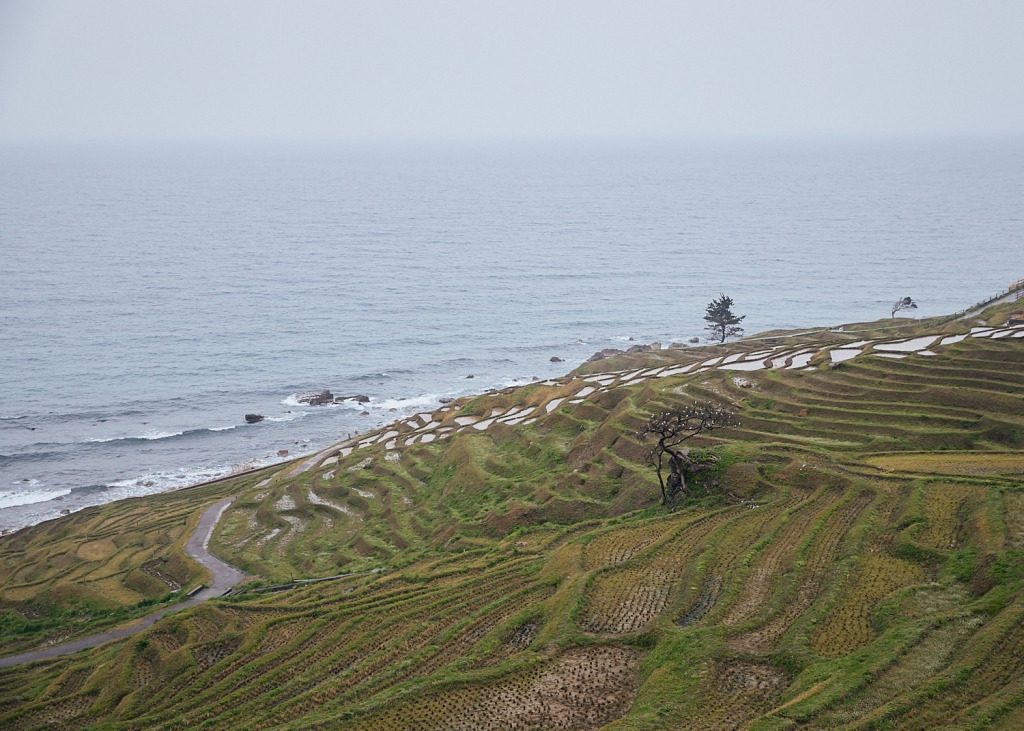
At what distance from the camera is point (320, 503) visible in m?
68.1

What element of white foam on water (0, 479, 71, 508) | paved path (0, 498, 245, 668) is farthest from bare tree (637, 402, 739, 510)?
white foam on water (0, 479, 71, 508)

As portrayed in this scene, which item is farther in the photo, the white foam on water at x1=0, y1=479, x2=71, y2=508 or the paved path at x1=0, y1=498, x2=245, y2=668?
the white foam on water at x1=0, y1=479, x2=71, y2=508

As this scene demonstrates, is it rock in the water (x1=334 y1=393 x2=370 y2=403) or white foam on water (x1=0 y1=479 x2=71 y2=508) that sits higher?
rock in the water (x1=334 y1=393 x2=370 y2=403)

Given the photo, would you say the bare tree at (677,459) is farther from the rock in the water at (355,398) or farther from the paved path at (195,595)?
the rock in the water at (355,398)

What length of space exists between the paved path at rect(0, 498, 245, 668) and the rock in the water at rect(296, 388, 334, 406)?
122ft

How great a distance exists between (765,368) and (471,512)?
2639cm

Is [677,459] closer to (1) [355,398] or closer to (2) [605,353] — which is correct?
(1) [355,398]

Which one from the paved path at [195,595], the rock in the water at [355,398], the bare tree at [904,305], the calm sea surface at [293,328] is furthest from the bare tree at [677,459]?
the bare tree at [904,305]

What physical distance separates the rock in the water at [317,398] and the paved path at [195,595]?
37.3 metres

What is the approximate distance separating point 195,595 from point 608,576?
92.1 feet

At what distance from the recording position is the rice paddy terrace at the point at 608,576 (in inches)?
1234

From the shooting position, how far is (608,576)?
41344mm

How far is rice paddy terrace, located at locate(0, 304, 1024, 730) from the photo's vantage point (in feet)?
103

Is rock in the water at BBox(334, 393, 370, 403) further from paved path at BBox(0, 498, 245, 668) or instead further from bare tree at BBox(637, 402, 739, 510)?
bare tree at BBox(637, 402, 739, 510)
